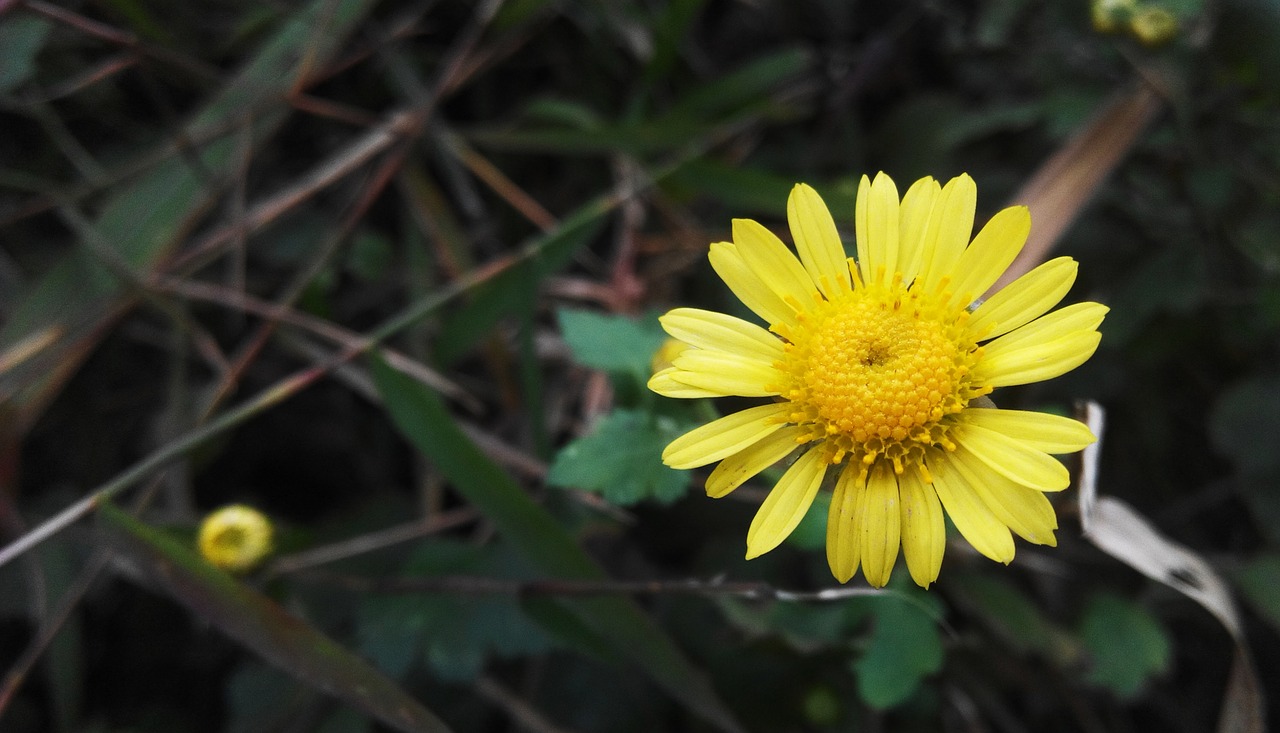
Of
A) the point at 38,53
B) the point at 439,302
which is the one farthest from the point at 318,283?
the point at 38,53

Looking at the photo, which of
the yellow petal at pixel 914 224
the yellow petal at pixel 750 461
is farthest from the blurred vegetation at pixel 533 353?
the yellow petal at pixel 914 224

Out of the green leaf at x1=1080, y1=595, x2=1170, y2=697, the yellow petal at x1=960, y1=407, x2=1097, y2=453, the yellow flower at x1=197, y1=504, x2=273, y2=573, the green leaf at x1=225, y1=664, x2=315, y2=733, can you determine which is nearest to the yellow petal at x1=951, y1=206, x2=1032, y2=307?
the yellow petal at x1=960, y1=407, x2=1097, y2=453

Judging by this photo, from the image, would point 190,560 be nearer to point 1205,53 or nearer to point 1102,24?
point 1102,24

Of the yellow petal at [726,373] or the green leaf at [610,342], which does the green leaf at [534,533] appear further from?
the yellow petal at [726,373]

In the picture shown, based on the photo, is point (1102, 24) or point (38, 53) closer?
point (1102, 24)

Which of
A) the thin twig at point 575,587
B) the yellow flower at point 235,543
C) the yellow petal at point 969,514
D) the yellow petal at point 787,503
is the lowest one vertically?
the thin twig at point 575,587

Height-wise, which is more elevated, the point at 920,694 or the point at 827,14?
the point at 827,14

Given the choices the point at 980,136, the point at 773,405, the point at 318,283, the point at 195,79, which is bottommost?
the point at 980,136
